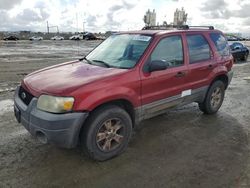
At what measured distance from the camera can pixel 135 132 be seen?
5145 millimetres

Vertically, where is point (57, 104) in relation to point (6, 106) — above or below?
above

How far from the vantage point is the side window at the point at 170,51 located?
182 inches

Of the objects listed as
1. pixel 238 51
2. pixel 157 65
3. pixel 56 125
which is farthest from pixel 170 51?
pixel 238 51

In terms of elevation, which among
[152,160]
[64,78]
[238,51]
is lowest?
[152,160]

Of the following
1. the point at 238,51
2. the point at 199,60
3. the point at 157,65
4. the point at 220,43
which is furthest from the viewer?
the point at 238,51

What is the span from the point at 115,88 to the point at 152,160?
1.18 meters

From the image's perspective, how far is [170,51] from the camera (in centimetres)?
487

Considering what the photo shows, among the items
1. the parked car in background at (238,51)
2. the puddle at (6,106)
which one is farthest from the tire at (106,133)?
the parked car in background at (238,51)

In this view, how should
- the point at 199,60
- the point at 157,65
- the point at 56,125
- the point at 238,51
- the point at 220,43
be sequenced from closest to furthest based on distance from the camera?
the point at 56,125
the point at 157,65
the point at 199,60
the point at 220,43
the point at 238,51

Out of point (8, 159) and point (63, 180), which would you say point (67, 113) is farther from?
point (8, 159)

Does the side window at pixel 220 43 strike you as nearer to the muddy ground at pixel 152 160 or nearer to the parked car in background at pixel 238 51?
the muddy ground at pixel 152 160

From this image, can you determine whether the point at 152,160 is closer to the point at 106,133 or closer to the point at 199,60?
the point at 106,133

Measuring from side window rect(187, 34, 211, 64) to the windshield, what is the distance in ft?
3.29

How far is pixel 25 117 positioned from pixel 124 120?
1.39 meters
